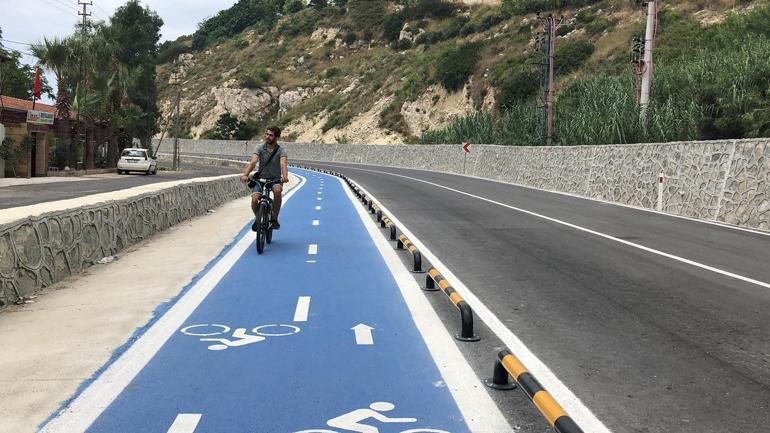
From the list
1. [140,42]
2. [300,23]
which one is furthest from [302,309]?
[300,23]

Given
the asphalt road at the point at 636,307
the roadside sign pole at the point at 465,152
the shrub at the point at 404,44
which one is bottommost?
the asphalt road at the point at 636,307

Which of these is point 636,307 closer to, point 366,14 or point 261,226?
point 261,226

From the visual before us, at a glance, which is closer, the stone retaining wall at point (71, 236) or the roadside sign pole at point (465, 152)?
the stone retaining wall at point (71, 236)

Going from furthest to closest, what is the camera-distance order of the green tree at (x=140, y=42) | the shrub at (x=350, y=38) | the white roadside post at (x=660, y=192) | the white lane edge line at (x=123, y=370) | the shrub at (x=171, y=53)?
the shrub at (x=171, y=53), the shrub at (x=350, y=38), the green tree at (x=140, y=42), the white roadside post at (x=660, y=192), the white lane edge line at (x=123, y=370)

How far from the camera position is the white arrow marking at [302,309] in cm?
742

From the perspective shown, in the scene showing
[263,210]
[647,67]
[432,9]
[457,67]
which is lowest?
[263,210]

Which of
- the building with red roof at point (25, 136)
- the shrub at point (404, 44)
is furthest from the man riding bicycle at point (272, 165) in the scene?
the shrub at point (404, 44)

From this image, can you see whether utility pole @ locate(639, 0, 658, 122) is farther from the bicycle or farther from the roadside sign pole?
the bicycle

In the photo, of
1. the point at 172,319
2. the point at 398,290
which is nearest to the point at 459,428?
the point at 172,319

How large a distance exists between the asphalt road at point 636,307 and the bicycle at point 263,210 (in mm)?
2919

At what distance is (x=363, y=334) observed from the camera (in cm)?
677

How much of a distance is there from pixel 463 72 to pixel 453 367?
235ft

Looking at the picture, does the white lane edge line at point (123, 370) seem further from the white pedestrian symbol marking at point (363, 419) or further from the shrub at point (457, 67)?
the shrub at point (457, 67)

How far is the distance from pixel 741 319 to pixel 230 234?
34.1 ft
